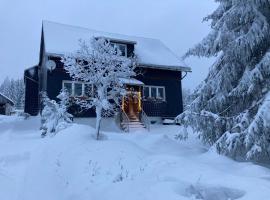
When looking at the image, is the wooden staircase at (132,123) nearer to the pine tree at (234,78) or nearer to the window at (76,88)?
the window at (76,88)

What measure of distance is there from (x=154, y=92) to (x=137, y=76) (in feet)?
5.91

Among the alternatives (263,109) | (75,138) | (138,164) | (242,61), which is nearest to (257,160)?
(263,109)

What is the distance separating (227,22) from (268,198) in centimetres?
753

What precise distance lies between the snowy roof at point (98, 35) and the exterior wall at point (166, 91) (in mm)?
587

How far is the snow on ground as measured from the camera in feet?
19.4

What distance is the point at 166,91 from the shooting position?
26844 millimetres

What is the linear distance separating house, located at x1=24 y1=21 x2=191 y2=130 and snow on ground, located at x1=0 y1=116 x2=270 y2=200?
1072 cm

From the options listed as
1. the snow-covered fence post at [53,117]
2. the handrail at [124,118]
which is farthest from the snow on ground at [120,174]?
the handrail at [124,118]

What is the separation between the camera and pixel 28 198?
7.46 meters

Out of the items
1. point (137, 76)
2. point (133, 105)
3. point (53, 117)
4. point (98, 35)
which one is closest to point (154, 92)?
point (137, 76)

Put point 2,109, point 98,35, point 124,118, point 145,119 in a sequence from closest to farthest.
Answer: point 124,118, point 145,119, point 98,35, point 2,109

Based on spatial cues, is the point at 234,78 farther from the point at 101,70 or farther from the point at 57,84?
the point at 57,84

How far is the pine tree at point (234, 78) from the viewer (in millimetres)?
9961

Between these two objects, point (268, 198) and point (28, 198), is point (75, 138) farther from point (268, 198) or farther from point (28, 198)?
point (268, 198)
